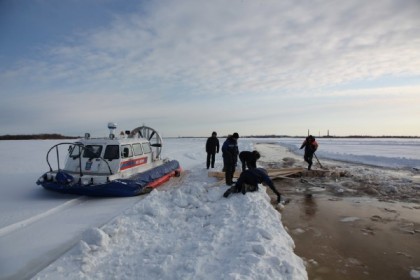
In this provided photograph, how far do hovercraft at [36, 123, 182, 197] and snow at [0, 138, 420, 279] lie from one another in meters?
0.37

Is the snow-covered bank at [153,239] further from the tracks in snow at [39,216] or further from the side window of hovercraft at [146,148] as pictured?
the side window of hovercraft at [146,148]

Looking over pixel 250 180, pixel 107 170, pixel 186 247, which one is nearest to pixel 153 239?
pixel 186 247

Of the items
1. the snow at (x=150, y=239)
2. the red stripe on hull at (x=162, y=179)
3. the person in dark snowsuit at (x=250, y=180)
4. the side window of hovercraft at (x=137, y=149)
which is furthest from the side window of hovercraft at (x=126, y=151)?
the person in dark snowsuit at (x=250, y=180)

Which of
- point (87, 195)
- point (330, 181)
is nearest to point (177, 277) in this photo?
point (87, 195)

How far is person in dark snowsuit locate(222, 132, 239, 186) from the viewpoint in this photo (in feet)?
31.0

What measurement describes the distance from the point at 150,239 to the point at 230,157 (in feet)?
16.4

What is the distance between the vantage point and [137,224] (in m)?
5.55

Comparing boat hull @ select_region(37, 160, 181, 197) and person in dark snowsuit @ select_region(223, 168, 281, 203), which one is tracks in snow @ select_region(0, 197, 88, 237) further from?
person in dark snowsuit @ select_region(223, 168, 281, 203)

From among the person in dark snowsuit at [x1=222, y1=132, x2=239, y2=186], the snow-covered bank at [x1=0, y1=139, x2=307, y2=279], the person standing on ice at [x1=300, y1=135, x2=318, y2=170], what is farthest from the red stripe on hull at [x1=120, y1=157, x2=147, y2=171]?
the person standing on ice at [x1=300, y1=135, x2=318, y2=170]

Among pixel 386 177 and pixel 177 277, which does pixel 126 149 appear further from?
pixel 386 177

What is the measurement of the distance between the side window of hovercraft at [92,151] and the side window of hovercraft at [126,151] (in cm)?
61

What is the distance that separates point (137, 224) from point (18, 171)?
9.07 m

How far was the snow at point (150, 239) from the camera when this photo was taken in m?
3.87

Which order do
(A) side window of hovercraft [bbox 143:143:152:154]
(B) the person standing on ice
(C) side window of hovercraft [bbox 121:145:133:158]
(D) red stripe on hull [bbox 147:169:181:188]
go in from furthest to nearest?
1. (B) the person standing on ice
2. (A) side window of hovercraft [bbox 143:143:152:154]
3. (D) red stripe on hull [bbox 147:169:181:188]
4. (C) side window of hovercraft [bbox 121:145:133:158]
